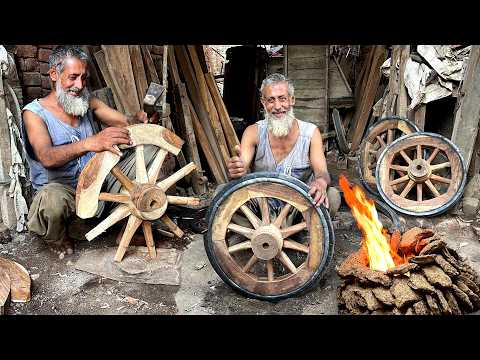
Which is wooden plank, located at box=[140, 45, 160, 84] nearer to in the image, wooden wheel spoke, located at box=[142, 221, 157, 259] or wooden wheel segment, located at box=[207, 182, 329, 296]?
wooden wheel spoke, located at box=[142, 221, 157, 259]

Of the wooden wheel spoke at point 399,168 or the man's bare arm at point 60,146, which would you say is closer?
the man's bare arm at point 60,146

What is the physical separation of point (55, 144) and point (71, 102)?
371 millimetres

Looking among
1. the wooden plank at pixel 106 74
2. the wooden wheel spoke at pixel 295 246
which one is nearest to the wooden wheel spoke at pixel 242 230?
the wooden wheel spoke at pixel 295 246

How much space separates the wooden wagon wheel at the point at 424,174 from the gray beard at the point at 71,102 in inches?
120

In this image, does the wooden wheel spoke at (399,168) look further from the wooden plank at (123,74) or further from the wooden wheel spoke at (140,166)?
the wooden plank at (123,74)

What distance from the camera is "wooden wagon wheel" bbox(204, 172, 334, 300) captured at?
2611mm

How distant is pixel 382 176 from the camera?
4430 mm

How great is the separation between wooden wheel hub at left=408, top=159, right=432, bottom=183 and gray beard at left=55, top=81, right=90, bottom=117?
3.27m

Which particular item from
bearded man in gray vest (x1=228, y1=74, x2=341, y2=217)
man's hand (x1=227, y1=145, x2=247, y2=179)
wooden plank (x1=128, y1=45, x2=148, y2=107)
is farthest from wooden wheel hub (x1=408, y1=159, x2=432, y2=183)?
wooden plank (x1=128, y1=45, x2=148, y2=107)

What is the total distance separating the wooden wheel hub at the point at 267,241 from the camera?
2.64 m
